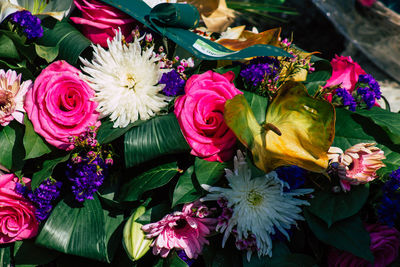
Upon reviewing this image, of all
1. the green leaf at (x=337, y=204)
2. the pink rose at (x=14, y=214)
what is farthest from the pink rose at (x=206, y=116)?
the pink rose at (x=14, y=214)

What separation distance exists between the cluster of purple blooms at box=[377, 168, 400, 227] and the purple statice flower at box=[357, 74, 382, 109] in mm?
212

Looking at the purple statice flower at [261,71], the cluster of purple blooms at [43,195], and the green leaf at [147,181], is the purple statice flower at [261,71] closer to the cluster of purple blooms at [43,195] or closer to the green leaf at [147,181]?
the green leaf at [147,181]

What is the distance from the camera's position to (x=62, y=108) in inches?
33.9

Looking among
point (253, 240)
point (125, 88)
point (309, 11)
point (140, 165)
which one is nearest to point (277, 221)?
point (253, 240)

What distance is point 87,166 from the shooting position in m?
0.81

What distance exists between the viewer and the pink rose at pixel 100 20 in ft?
3.00

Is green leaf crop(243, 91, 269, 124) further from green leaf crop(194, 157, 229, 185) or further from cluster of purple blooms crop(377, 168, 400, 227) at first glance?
cluster of purple blooms crop(377, 168, 400, 227)

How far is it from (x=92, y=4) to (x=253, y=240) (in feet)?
2.24

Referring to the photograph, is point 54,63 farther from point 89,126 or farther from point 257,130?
point 257,130

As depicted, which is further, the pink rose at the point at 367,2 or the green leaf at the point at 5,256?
the pink rose at the point at 367,2

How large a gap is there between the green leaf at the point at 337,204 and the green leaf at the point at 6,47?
0.78 meters

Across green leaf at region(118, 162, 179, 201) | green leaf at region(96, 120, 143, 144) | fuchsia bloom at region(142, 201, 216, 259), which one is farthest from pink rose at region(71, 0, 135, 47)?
fuchsia bloom at region(142, 201, 216, 259)

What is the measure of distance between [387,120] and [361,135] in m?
0.08

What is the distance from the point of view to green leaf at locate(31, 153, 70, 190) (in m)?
0.82
